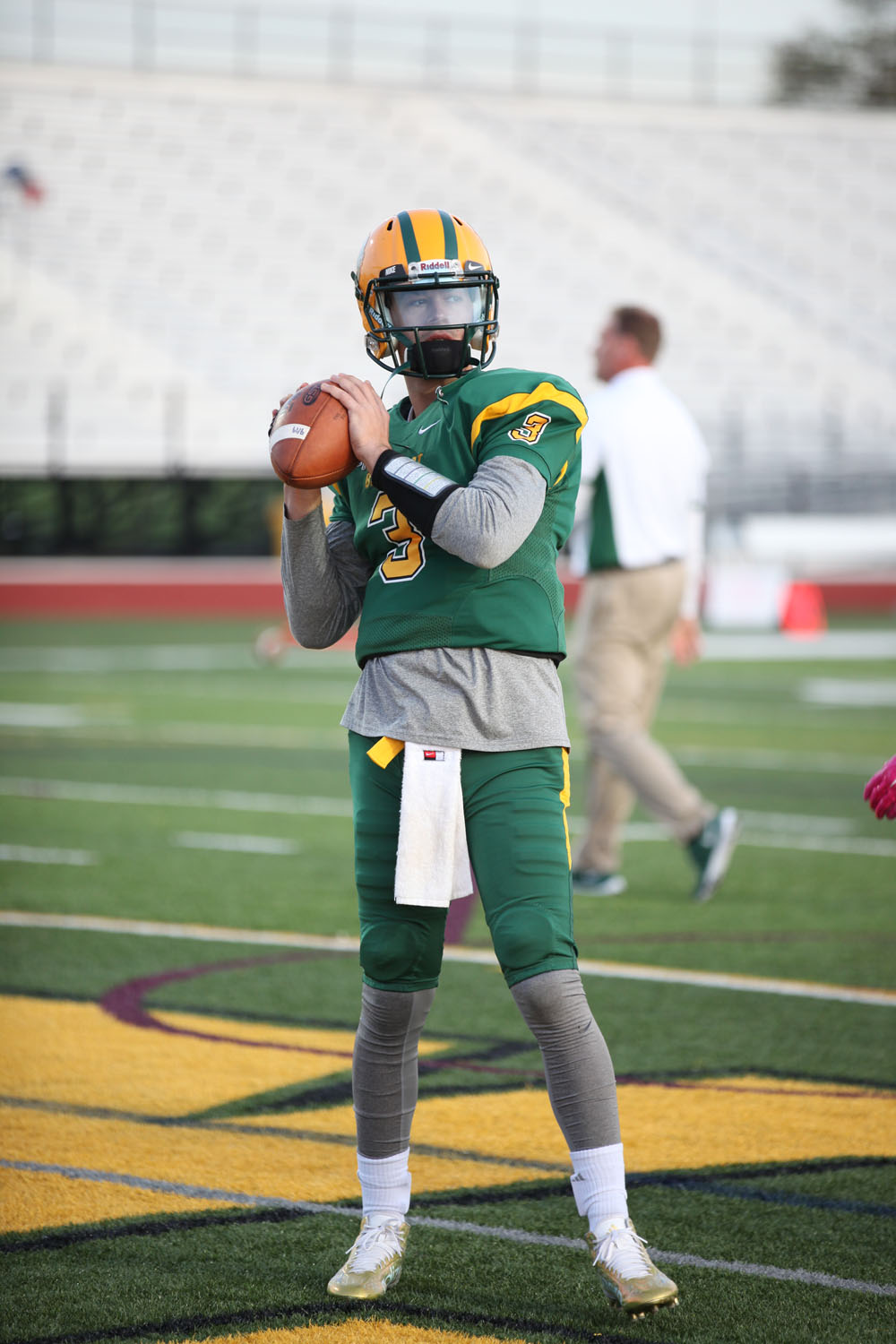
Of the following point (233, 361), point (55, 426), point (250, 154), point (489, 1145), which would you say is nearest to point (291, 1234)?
point (489, 1145)

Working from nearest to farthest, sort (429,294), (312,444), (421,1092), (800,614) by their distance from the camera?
1. (312,444)
2. (429,294)
3. (421,1092)
4. (800,614)

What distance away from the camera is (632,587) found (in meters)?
6.62

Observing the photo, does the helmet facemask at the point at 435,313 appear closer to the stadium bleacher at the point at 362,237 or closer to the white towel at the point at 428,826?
the white towel at the point at 428,826

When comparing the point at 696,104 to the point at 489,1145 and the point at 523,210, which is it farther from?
the point at 489,1145

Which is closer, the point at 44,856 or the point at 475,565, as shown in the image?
the point at 475,565

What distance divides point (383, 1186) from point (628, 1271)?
507 mm

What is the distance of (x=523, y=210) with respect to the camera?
3052cm

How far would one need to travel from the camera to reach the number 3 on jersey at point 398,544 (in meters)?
3.12

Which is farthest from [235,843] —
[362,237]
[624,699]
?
[362,237]

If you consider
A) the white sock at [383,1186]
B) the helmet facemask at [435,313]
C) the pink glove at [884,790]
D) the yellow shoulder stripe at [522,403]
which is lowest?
the white sock at [383,1186]

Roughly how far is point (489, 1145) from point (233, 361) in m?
24.9

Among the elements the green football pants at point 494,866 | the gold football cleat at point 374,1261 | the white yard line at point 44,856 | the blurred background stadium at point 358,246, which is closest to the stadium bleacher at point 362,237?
the blurred background stadium at point 358,246

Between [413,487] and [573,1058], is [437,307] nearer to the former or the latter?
[413,487]

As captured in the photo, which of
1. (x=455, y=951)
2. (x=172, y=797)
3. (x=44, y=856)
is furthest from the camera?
(x=172, y=797)
